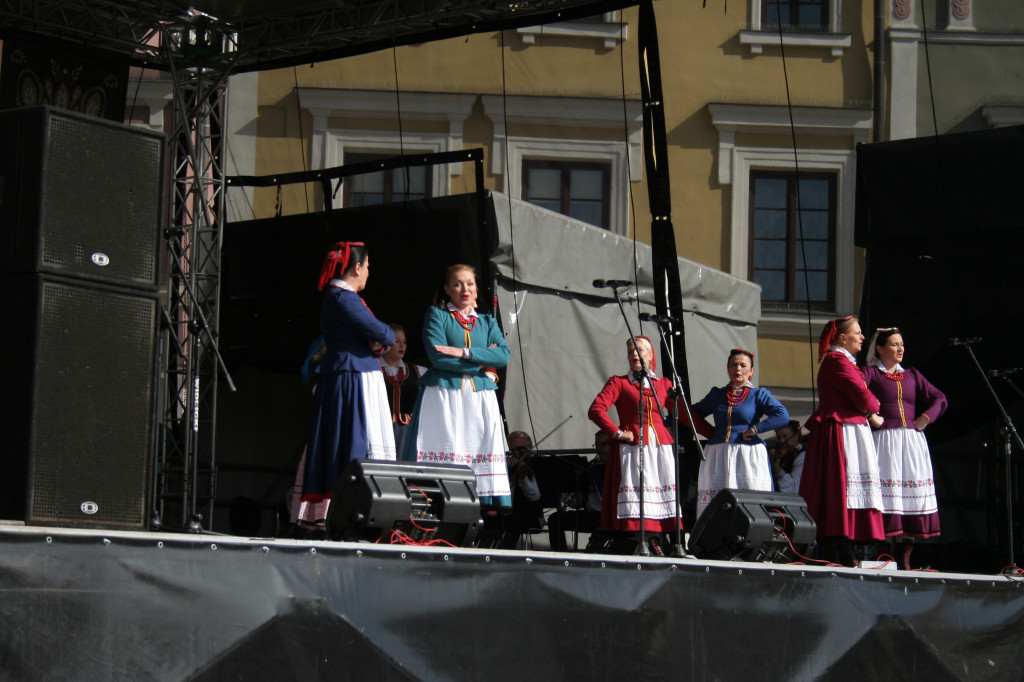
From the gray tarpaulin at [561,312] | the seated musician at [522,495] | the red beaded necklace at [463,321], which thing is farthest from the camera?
the gray tarpaulin at [561,312]

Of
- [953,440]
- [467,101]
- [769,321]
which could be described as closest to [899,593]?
[953,440]

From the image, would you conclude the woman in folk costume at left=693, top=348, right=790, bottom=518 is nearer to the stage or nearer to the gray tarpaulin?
the gray tarpaulin

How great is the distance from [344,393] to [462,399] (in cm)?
76

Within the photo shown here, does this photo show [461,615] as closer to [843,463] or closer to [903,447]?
[843,463]

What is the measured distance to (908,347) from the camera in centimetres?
915

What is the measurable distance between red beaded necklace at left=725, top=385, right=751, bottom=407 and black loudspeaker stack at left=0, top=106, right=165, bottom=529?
3.74 m

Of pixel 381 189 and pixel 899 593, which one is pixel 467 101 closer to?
pixel 381 189

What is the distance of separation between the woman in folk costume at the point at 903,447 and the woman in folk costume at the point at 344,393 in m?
2.93

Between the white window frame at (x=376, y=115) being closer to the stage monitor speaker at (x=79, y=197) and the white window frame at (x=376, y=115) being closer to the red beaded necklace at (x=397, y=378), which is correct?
the red beaded necklace at (x=397, y=378)

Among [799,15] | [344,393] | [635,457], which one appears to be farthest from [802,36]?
[344,393]

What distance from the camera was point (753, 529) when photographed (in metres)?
5.67

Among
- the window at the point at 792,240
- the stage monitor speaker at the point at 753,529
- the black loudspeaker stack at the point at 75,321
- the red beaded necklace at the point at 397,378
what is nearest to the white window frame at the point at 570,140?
the window at the point at 792,240

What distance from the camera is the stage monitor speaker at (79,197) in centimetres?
446

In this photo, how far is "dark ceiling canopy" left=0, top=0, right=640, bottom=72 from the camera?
8.35 m
